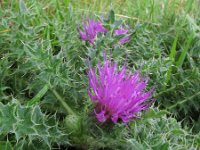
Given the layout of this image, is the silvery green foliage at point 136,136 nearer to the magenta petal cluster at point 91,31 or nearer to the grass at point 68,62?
the grass at point 68,62

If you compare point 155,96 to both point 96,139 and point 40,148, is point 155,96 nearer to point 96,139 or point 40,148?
point 96,139

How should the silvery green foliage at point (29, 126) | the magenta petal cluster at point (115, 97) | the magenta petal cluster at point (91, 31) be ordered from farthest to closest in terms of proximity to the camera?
the magenta petal cluster at point (91, 31), the magenta petal cluster at point (115, 97), the silvery green foliage at point (29, 126)

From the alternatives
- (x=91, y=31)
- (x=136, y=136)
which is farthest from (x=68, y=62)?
(x=136, y=136)

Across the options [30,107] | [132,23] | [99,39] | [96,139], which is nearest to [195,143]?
[96,139]

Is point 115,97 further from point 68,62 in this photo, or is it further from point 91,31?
point 91,31

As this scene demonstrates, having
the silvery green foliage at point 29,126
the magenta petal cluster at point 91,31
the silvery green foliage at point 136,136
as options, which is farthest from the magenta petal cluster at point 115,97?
the magenta petal cluster at point 91,31

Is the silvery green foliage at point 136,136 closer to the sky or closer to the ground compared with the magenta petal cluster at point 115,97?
closer to the ground

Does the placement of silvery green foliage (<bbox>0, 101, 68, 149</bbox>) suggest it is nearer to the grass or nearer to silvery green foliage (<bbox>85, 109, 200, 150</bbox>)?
the grass

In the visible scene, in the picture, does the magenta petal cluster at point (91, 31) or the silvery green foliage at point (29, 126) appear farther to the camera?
the magenta petal cluster at point (91, 31)
